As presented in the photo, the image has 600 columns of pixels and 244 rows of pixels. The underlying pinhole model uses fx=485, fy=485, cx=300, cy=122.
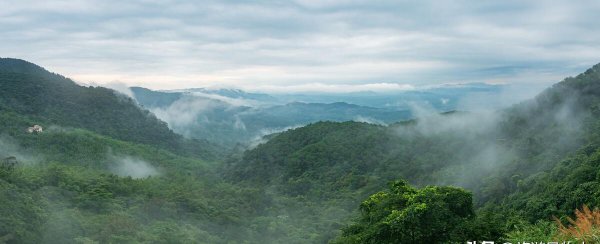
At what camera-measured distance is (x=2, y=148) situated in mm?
61156

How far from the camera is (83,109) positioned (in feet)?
312

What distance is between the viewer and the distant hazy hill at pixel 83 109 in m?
87.0

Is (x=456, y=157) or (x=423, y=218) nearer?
(x=423, y=218)

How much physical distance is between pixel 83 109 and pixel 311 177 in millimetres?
50582

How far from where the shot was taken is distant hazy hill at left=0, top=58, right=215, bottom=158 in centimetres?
8699

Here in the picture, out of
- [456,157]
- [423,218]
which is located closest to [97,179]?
[423,218]

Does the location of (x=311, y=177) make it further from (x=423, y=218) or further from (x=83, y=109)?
(x=423, y=218)

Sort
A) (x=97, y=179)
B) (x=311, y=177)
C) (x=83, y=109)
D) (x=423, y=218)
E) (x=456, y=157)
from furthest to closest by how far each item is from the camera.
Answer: (x=83, y=109)
(x=311, y=177)
(x=456, y=157)
(x=97, y=179)
(x=423, y=218)

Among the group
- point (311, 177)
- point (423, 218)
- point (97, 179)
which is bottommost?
point (311, 177)

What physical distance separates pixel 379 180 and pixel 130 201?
33.8m

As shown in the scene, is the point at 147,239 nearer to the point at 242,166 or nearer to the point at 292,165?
the point at 292,165

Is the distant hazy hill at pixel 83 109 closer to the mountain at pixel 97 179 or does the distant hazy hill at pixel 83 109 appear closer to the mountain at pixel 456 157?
the mountain at pixel 97 179

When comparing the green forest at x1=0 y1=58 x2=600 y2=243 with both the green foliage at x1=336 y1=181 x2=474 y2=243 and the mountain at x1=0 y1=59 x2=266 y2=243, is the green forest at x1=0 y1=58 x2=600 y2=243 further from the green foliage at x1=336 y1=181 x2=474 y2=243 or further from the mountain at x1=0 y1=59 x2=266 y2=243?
the mountain at x1=0 y1=59 x2=266 y2=243

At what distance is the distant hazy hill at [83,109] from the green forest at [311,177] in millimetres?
357
